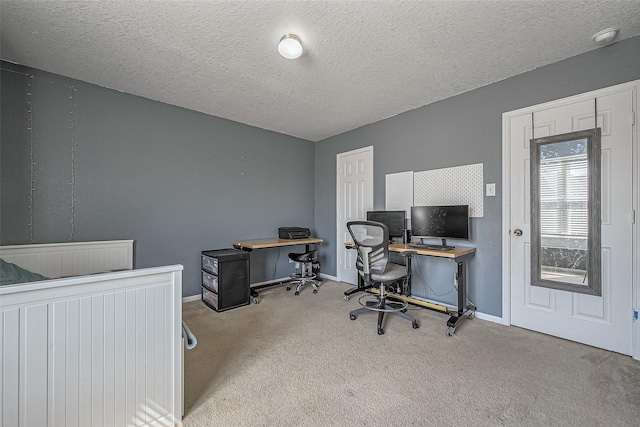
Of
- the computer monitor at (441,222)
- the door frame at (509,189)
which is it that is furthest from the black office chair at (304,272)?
the door frame at (509,189)

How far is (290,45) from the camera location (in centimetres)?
192

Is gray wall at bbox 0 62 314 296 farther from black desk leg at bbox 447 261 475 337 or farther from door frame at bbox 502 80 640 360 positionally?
door frame at bbox 502 80 640 360

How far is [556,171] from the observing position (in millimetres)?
2324

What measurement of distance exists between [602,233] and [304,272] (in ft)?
11.0

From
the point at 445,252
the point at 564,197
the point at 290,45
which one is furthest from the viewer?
the point at 445,252

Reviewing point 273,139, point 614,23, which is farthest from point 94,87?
point 614,23

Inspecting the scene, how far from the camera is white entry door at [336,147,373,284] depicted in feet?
12.9

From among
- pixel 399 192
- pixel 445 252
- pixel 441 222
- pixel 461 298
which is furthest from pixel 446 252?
Result: pixel 399 192

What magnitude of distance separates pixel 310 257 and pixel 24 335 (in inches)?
120

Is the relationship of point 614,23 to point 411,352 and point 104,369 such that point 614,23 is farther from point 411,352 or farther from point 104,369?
point 104,369

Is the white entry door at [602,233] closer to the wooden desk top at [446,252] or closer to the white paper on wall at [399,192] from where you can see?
the wooden desk top at [446,252]

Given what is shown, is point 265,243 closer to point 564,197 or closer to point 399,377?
point 399,377

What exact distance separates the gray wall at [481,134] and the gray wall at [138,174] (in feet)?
6.07

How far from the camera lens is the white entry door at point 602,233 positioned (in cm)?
202
